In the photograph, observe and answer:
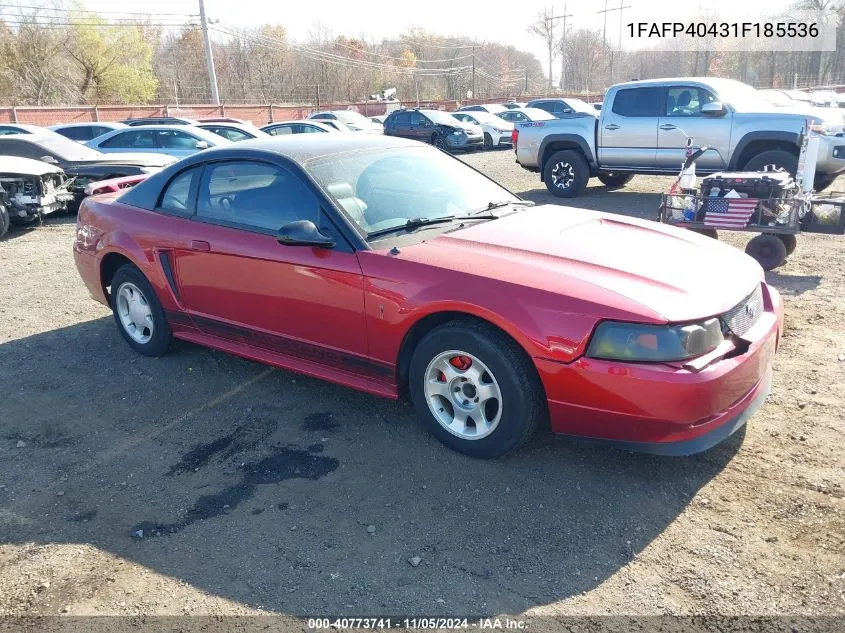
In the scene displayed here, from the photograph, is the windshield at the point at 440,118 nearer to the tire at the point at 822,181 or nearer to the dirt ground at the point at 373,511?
the tire at the point at 822,181

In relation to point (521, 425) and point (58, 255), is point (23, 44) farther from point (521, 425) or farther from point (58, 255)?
point (521, 425)

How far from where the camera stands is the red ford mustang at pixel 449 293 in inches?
122

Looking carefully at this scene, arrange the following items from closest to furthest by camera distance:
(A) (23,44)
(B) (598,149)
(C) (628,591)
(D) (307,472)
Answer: (C) (628,591), (D) (307,472), (B) (598,149), (A) (23,44)

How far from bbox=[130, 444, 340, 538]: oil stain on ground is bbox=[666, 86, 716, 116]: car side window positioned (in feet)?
32.0

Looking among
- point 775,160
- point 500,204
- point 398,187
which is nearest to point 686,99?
point 775,160

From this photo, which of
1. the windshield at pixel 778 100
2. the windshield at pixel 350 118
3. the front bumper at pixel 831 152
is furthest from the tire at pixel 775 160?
the windshield at pixel 350 118

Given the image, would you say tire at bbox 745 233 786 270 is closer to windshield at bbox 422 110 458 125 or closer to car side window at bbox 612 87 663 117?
car side window at bbox 612 87 663 117

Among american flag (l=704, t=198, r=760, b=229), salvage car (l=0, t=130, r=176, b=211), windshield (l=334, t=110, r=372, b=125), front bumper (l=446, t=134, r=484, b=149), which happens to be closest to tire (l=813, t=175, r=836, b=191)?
american flag (l=704, t=198, r=760, b=229)

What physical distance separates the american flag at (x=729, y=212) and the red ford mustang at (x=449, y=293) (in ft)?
11.0

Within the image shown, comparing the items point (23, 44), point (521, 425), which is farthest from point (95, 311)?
point (23, 44)

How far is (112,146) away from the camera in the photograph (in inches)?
557

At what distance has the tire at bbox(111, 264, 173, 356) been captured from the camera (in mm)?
5059

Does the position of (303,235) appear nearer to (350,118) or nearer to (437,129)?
(437,129)

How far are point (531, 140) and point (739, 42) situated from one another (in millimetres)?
61234
